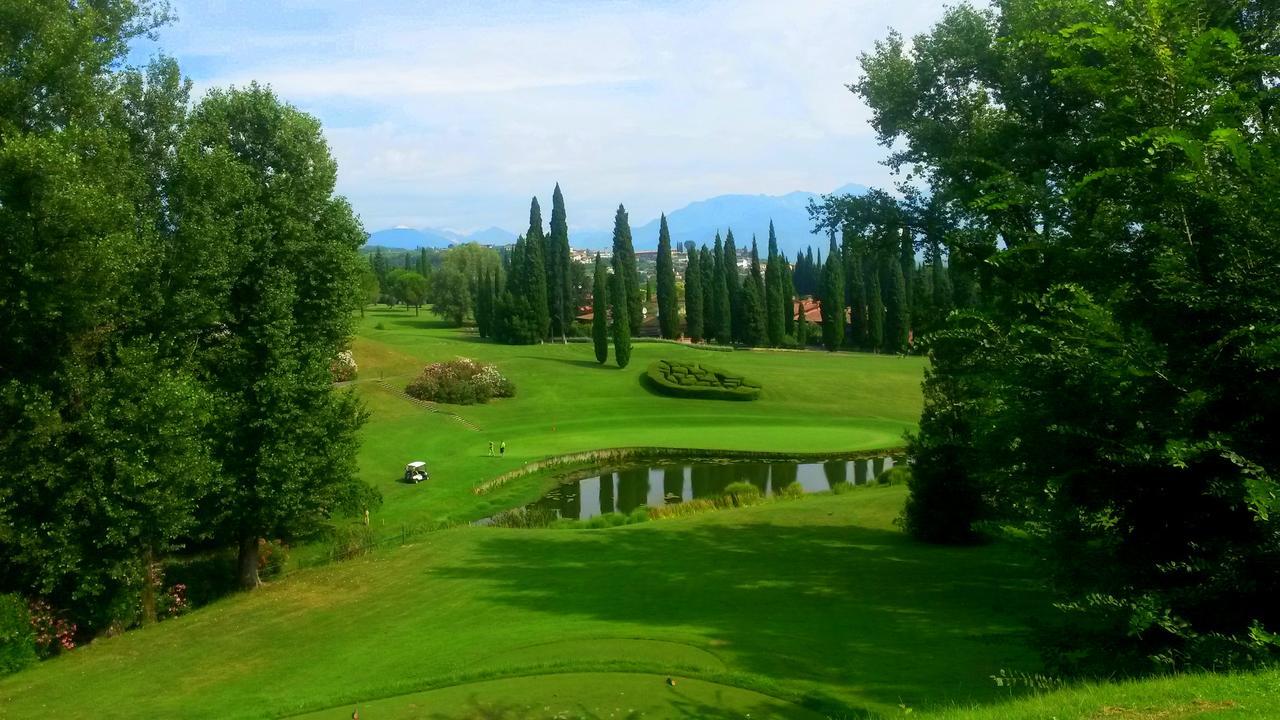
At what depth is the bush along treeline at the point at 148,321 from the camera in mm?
19047

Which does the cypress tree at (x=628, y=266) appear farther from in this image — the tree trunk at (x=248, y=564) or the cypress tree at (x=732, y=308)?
the tree trunk at (x=248, y=564)

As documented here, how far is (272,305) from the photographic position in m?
23.2

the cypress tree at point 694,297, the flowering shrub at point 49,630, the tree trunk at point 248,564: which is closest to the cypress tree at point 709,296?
the cypress tree at point 694,297

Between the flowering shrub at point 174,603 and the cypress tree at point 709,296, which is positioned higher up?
the cypress tree at point 709,296

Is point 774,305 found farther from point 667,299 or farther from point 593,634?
point 593,634

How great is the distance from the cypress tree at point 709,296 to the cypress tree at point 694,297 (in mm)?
592

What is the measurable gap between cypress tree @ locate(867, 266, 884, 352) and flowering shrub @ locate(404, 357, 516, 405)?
49.1 m

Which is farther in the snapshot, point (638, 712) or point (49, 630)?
point (49, 630)

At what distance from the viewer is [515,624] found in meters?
16.6

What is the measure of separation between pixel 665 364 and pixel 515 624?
57554 millimetres

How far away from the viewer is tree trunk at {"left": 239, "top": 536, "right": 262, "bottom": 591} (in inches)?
970

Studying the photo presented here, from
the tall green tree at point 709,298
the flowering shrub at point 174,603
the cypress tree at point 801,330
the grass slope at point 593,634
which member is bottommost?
the flowering shrub at point 174,603

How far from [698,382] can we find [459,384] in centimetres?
1900

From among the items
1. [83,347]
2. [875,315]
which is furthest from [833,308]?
[83,347]
